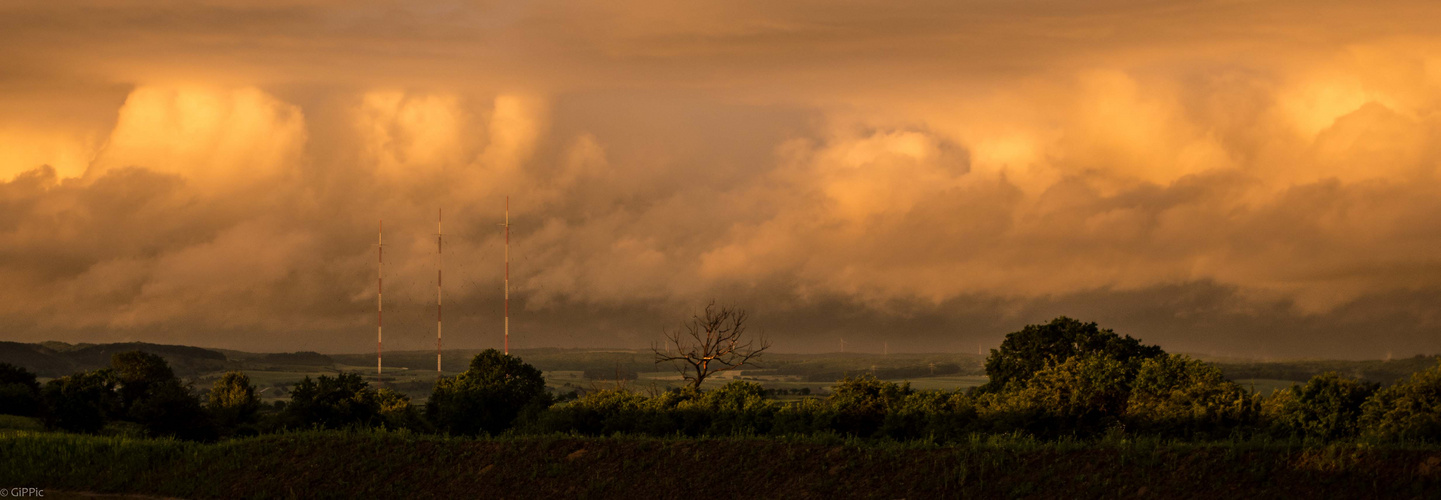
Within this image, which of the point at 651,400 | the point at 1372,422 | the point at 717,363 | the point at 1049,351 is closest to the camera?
the point at 1372,422

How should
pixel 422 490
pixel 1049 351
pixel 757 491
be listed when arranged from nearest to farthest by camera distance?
pixel 757 491 < pixel 422 490 < pixel 1049 351

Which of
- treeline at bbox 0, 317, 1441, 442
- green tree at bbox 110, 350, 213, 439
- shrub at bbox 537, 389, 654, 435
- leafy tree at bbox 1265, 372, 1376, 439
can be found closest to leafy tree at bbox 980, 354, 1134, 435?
treeline at bbox 0, 317, 1441, 442

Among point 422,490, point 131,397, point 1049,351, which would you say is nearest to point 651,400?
point 1049,351

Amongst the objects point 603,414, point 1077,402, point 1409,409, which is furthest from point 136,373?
point 1409,409

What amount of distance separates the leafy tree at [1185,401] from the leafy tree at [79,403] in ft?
214

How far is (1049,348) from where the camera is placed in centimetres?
6159

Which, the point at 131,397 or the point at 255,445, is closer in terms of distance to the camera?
the point at 255,445

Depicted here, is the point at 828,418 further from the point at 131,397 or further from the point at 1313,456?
the point at 131,397

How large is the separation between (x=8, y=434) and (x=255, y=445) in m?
11.5

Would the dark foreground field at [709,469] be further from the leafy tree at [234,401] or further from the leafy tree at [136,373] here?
the leafy tree at [136,373]

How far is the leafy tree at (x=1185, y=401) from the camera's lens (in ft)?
153

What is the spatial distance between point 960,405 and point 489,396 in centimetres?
2826

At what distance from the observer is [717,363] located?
67.6 m

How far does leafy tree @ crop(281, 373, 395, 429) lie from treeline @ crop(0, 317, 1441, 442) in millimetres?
87
